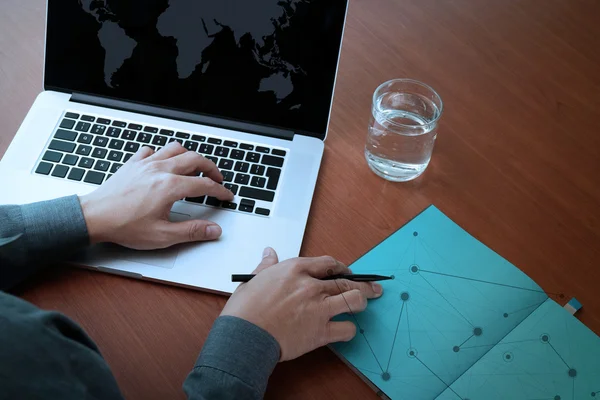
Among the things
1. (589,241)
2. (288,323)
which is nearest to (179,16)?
(288,323)

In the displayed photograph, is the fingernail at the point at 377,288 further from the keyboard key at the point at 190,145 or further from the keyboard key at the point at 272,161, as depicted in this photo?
the keyboard key at the point at 190,145

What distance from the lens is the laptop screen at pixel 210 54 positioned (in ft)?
2.87

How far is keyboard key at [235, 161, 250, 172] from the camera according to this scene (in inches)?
35.4

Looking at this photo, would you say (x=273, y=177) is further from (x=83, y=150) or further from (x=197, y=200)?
(x=83, y=150)

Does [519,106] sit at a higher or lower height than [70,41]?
lower

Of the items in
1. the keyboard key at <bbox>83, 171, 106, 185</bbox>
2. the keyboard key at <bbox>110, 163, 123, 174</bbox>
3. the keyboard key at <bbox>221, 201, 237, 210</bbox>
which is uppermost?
the keyboard key at <bbox>110, 163, 123, 174</bbox>

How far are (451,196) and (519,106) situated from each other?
238 mm

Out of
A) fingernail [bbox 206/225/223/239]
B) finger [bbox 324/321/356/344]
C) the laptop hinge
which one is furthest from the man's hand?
finger [bbox 324/321/356/344]

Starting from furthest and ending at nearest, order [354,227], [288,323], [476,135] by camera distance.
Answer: [476,135]
[354,227]
[288,323]

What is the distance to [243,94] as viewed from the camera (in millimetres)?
921

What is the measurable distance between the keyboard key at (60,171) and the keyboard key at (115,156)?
64mm

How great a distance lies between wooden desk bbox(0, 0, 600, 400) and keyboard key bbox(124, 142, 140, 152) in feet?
0.63

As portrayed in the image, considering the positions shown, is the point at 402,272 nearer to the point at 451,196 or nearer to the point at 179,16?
the point at 451,196

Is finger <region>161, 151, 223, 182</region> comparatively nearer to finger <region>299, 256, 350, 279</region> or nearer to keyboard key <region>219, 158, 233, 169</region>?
keyboard key <region>219, 158, 233, 169</region>
